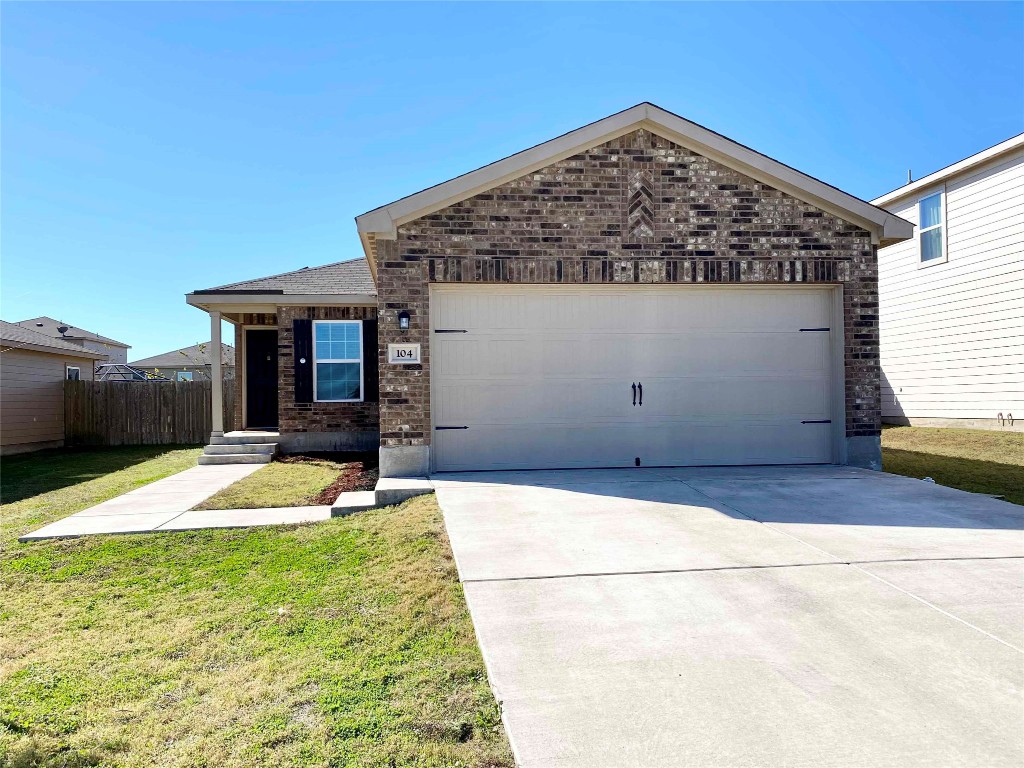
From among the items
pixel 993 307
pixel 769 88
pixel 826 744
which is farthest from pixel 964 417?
pixel 826 744

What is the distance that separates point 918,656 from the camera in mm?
2752

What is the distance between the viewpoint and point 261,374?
13.1 m

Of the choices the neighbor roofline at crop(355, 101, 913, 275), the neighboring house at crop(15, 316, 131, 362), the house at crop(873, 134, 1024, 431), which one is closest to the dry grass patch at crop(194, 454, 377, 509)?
the neighbor roofline at crop(355, 101, 913, 275)

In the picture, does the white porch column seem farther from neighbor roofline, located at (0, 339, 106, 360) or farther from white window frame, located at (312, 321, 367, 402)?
neighbor roofline, located at (0, 339, 106, 360)

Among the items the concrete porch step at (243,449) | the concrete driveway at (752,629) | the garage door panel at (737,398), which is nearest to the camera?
the concrete driveway at (752,629)

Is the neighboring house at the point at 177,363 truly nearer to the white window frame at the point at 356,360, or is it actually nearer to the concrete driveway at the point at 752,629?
the white window frame at the point at 356,360

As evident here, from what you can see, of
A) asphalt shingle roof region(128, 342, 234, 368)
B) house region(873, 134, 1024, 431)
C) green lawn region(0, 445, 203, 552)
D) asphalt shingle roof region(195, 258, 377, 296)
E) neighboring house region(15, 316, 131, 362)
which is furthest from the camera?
asphalt shingle roof region(128, 342, 234, 368)

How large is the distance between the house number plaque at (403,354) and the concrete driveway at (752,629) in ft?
7.32

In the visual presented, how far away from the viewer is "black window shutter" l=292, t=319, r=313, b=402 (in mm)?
11523

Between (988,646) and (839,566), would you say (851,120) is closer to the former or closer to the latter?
(839,566)

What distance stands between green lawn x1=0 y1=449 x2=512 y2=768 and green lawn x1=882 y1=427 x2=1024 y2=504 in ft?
20.8

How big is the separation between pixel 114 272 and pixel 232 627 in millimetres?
32113

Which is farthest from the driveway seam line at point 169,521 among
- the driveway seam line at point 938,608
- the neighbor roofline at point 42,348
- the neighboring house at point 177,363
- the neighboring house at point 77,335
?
the neighboring house at point 177,363

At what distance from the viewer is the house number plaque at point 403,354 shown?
7332mm
